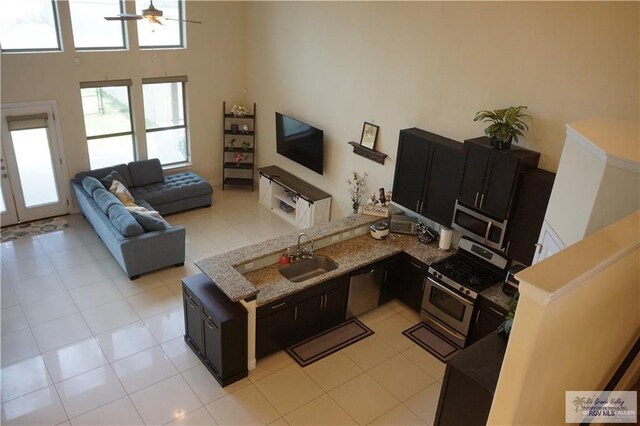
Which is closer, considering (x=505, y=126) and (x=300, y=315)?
(x=505, y=126)

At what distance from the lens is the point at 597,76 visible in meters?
4.95

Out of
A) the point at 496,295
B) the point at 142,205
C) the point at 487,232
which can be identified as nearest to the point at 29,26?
the point at 142,205

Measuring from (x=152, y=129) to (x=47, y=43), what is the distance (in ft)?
7.34

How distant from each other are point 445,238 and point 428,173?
35.7 inches

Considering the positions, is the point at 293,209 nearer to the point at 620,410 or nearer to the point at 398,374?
the point at 398,374

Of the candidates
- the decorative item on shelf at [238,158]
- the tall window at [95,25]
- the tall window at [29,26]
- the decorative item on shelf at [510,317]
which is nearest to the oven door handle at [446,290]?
the decorative item on shelf at [510,317]

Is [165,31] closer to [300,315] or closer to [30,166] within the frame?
[30,166]

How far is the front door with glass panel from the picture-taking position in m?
7.98

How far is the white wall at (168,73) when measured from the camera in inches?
313

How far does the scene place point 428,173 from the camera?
21.1ft

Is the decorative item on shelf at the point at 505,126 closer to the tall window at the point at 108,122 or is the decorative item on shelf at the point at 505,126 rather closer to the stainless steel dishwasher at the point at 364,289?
the stainless steel dishwasher at the point at 364,289

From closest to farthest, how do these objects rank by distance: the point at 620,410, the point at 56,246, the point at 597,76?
the point at 620,410 < the point at 597,76 < the point at 56,246

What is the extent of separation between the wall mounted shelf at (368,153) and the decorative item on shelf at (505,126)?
2049 millimetres

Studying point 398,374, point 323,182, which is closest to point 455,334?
point 398,374
